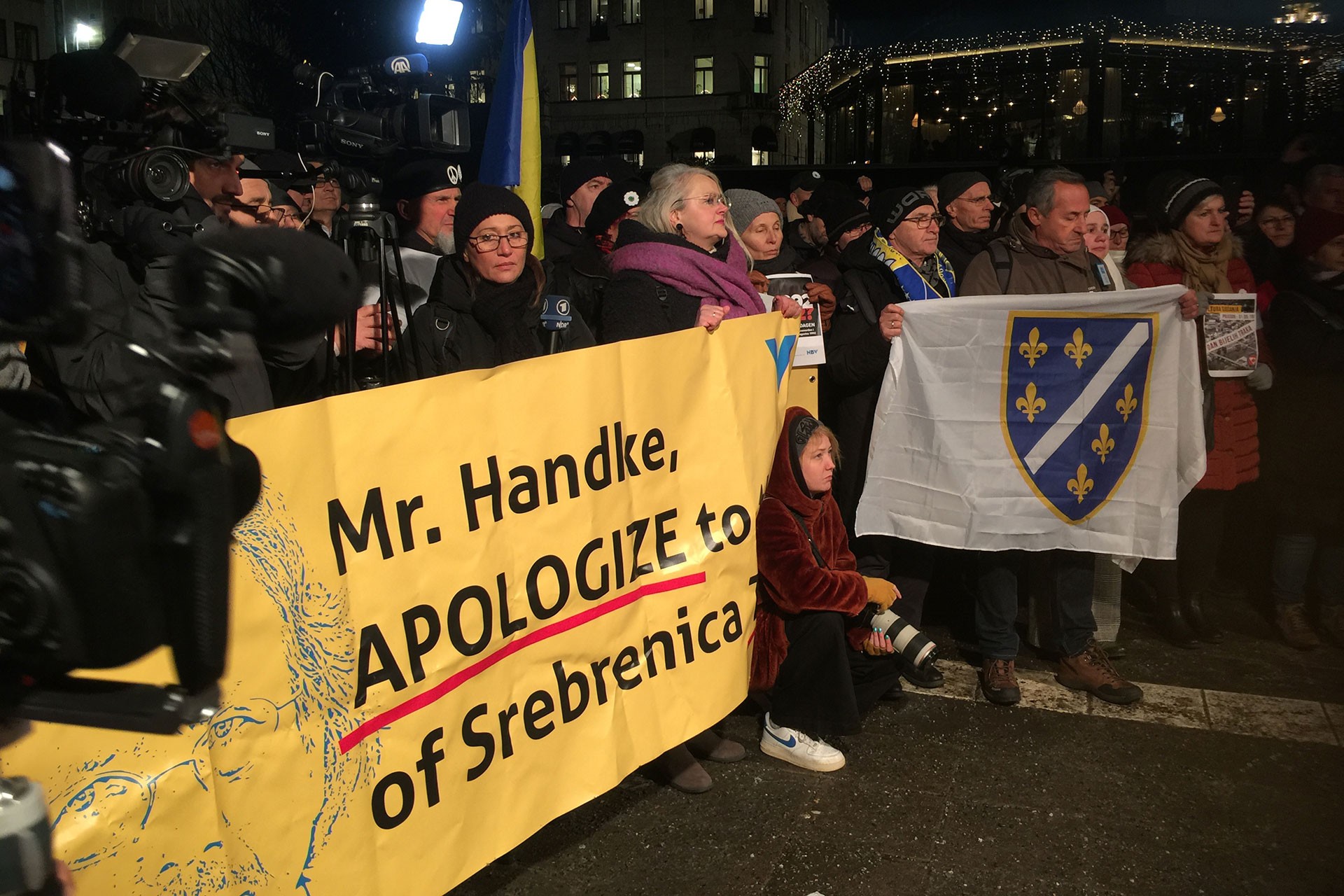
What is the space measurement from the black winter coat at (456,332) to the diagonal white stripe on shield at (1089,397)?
1871 millimetres

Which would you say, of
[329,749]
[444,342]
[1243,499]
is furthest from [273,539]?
[1243,499]

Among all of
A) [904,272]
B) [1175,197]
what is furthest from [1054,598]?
[1175,197]

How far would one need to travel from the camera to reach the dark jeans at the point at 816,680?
3.77 metres

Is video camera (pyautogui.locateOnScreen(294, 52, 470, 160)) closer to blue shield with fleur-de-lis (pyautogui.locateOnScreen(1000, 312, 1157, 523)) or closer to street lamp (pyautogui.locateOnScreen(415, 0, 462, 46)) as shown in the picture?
street lamp (pyautogui.locateOnScreen(415, 0, 462, 46))

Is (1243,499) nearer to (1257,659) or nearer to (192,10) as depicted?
(1257,659)

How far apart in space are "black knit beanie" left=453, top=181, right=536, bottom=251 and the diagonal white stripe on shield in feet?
6.91

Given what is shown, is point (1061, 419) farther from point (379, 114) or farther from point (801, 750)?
point (379, 114)

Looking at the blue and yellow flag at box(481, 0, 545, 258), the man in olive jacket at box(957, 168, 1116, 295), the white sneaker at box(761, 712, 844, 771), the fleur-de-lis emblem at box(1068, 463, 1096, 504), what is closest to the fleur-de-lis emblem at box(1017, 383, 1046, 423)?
the fleur-de-lis emblem at box(1068, 463, 1096, 504)

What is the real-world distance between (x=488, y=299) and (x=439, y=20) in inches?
61.6

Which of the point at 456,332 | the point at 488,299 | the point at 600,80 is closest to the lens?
the point at 456,332

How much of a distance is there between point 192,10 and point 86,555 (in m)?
39.4

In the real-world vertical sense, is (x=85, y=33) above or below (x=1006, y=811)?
above

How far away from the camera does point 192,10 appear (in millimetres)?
35219

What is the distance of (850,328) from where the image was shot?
469 centimetres
